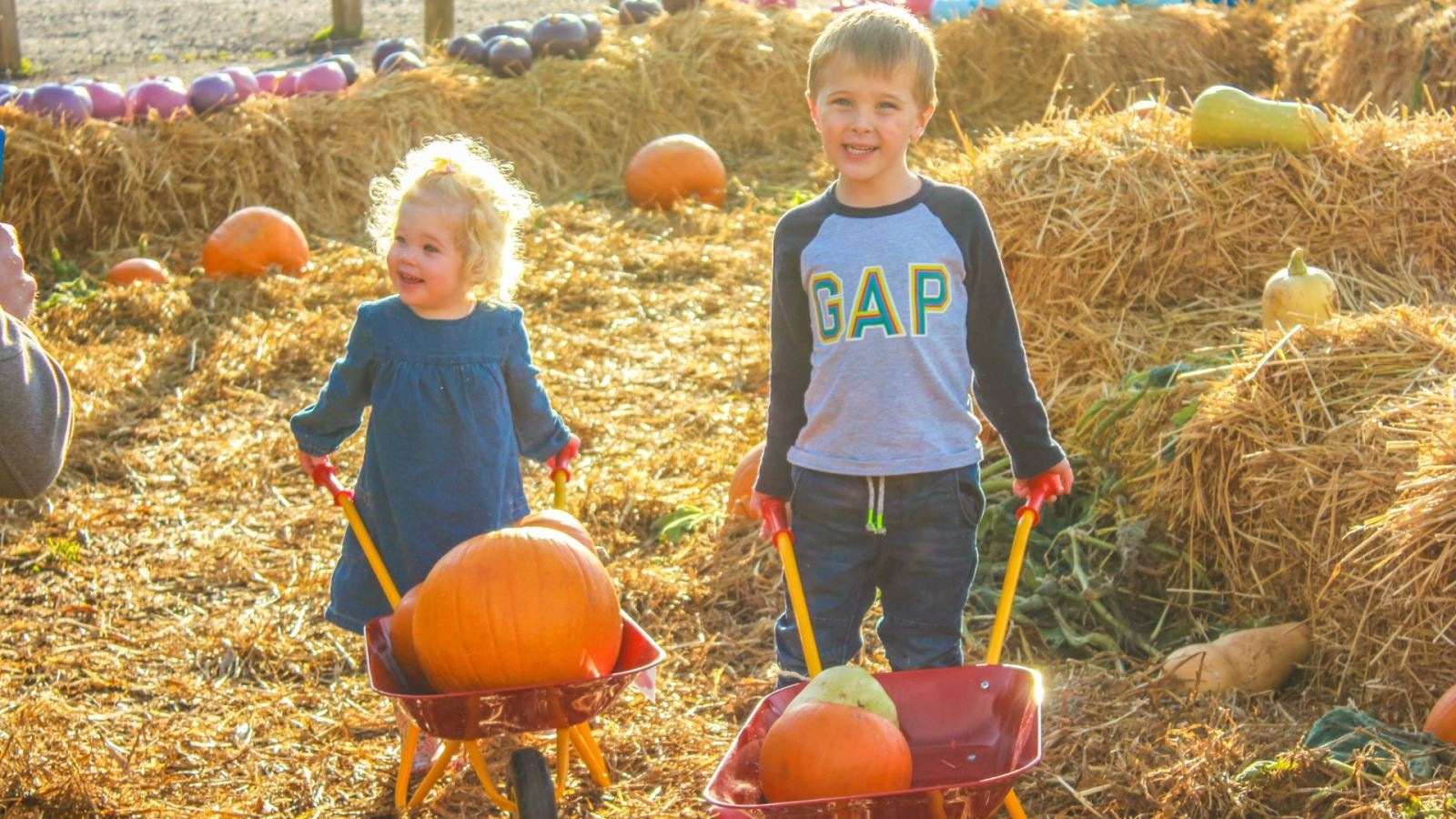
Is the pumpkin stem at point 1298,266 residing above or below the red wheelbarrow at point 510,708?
above

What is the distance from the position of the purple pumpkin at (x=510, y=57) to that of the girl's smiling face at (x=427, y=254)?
314 inches

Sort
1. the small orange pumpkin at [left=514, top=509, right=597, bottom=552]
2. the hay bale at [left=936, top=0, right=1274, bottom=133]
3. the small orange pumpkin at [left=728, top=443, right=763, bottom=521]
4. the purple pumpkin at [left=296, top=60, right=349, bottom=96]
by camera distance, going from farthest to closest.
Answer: the hay bale at [left=936, top=0, right=1274, bottom=133] < the purple pumpkin at [left=296, top=60, right=349, bottom=96] < the small orange pumpkin at [left=728, top=443, right=763, bottom=521] < the small orange pumpkin at [left=514, top=509, right=597, bottom=552]

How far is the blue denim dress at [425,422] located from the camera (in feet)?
11.7

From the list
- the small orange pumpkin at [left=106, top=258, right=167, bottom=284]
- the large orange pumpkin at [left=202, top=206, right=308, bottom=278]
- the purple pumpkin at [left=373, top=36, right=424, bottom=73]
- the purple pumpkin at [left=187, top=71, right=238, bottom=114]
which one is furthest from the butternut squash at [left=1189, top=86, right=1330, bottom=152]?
the purple pumpkin at [left=373, top=36, right=424, bottom=73]

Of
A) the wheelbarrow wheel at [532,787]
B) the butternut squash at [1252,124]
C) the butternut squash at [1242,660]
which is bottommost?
the butternut squash at [1242,660]

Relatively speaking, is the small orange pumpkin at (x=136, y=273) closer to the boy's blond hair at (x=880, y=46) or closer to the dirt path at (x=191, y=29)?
the dirt path at (x=191, y=29)

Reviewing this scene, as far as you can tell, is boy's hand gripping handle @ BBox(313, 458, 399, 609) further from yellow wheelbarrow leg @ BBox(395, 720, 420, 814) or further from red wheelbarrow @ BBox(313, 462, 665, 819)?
yellow wheelbarrow leg @ BBox(395, 720, 420, 814)

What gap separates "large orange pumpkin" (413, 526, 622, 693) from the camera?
294 cm

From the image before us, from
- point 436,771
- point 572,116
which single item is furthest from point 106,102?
point 436,771

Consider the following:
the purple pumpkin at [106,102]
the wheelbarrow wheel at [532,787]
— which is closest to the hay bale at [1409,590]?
the wheelbarrow wheel at [532,787]

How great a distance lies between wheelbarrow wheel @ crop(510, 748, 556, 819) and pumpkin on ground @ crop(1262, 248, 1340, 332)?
284cm

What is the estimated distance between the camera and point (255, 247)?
8.30 meters

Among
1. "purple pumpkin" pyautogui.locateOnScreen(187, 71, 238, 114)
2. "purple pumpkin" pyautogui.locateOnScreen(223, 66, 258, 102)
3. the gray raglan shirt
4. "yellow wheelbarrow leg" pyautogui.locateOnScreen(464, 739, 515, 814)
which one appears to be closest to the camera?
the gray raglan shirt

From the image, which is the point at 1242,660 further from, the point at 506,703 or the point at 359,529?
the point at 359,529
